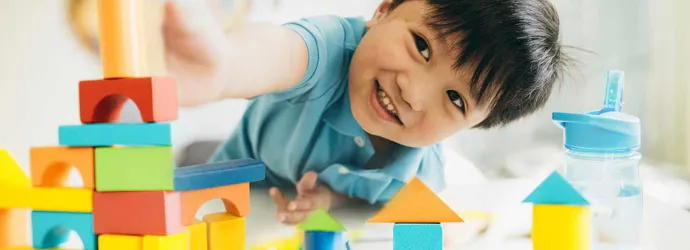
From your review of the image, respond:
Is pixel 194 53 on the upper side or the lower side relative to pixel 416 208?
upper

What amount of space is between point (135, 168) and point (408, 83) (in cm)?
31

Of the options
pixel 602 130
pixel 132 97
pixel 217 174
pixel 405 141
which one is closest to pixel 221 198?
pixel 217 174

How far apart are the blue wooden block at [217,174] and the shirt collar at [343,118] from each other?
132mm

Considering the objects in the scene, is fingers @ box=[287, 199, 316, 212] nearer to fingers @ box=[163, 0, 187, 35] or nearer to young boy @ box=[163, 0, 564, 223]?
young boy @ box=[163, 0, 564, 223]

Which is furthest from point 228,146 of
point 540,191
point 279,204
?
point 540,191

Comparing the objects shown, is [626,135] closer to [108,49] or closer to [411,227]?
[411,227]

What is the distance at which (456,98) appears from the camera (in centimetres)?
73

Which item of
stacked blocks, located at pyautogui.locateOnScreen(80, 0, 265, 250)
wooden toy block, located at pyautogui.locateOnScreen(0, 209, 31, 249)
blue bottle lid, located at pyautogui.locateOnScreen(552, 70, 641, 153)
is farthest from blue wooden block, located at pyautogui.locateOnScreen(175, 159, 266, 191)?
blue bottle lid, located at pyautogui.locateOnScreen(552, 70, 641, 153)

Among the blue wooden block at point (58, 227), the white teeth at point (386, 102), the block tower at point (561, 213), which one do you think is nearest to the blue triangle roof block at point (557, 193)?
the block tower at point (561, 213)

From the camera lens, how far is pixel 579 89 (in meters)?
0.75

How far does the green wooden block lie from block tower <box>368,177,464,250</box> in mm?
202

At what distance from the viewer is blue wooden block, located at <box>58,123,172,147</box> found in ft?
1.93

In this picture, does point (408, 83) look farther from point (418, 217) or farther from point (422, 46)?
point (418, 217)

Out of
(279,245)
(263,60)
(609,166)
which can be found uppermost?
(263,60)
